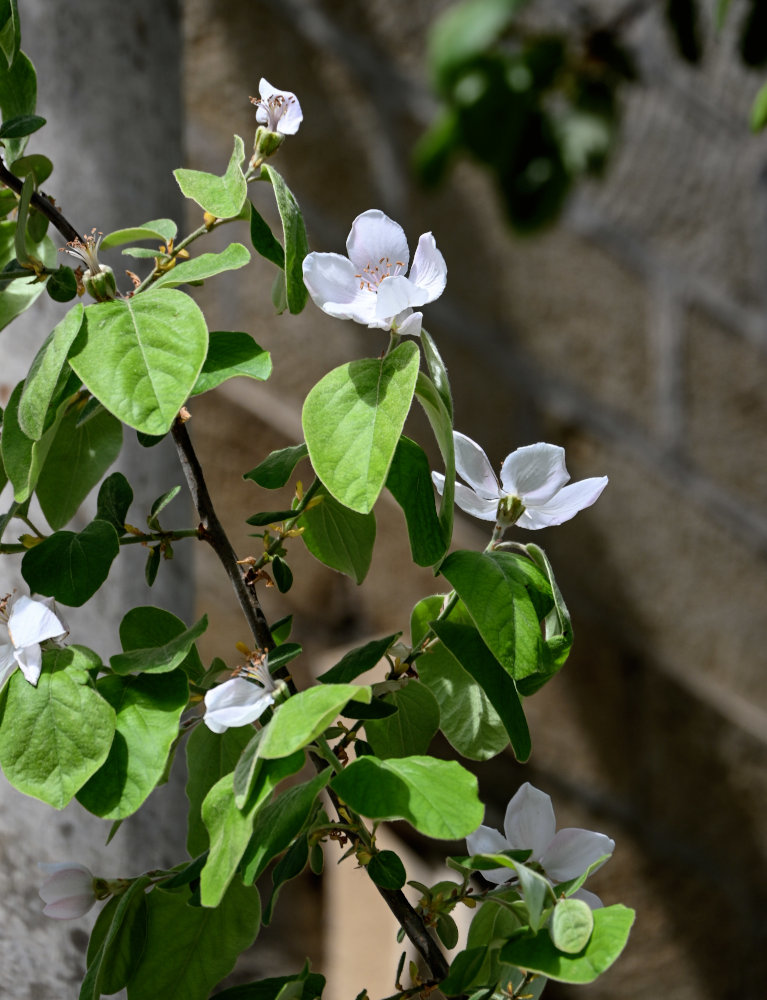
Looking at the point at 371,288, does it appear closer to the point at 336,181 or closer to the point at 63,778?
the point at 63,778

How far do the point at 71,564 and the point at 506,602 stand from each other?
15cm

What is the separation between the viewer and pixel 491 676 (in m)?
0.34

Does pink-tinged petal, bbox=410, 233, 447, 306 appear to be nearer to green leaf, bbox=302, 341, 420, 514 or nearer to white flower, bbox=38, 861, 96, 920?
green leaf, bbox=302, 341, 420, 514

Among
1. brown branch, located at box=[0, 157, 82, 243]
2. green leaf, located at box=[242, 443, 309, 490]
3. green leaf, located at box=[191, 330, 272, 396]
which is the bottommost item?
green leaf, located at box=[242, 443, 309, 490]

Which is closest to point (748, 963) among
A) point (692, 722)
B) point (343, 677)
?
point (692, 722)

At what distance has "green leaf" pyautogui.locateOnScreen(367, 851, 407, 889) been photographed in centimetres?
34

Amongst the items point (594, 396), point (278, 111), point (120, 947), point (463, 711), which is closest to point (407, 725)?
point (463, 711)

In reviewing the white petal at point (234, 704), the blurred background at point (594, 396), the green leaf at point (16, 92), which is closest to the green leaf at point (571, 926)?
the white petal at point (234, 704)

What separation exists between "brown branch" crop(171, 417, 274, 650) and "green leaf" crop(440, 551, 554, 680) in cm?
8

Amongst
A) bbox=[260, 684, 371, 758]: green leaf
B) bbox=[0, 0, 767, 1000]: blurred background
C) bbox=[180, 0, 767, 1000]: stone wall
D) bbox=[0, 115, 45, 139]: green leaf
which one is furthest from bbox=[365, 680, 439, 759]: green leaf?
bbox=[180, 0, 767, 1000]: stone wall

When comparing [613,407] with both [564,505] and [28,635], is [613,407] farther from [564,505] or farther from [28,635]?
[28,635]

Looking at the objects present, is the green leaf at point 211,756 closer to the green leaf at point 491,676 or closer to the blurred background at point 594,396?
the green leaf at point 491,676

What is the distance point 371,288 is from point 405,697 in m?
0.15

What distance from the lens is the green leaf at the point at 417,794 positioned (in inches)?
11.1
